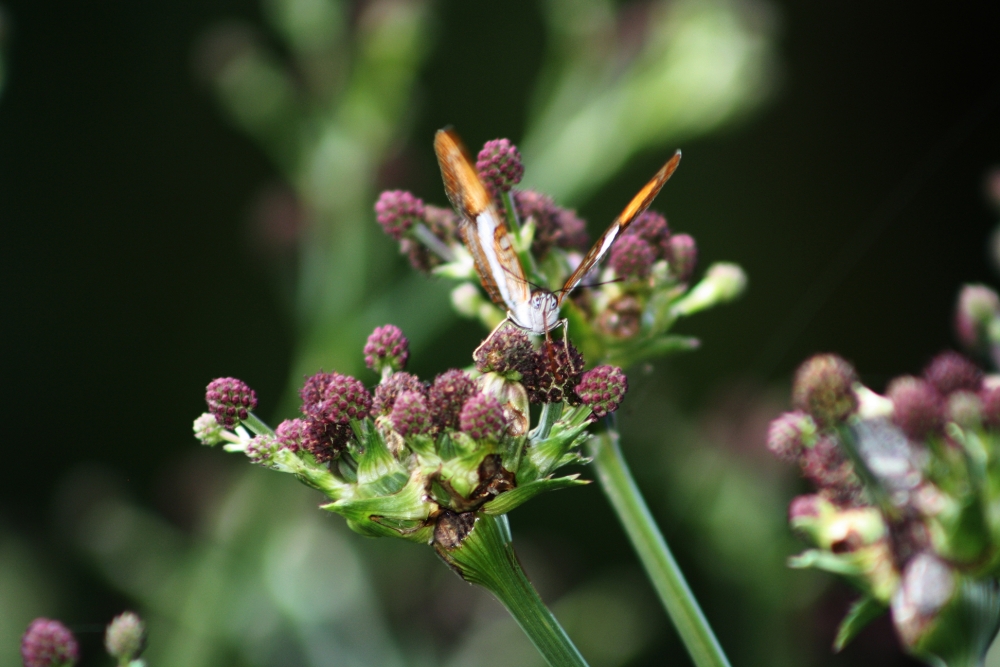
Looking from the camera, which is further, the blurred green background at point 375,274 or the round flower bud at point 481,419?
the blurred green background at point 375,274

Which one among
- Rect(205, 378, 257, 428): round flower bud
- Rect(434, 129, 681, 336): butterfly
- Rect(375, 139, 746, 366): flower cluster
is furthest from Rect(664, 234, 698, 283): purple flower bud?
Rect(205, 378, 257, 428): round flower bud

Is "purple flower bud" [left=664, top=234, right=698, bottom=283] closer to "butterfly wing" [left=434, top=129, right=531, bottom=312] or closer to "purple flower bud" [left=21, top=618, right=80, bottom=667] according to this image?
"butterfly wing" [left=434, top=129, right=531, bottom=312]

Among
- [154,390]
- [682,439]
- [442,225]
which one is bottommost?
[682,439]

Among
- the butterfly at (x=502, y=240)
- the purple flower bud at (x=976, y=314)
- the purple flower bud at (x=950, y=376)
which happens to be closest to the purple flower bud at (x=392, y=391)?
the butterfly at (x=502, y=240)

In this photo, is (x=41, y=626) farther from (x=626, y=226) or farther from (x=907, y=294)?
(x=907, y=294)

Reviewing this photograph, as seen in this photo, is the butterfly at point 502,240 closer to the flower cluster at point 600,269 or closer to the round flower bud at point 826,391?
the flower cluster at point 600,269

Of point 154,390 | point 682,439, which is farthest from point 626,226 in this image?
point 154,390

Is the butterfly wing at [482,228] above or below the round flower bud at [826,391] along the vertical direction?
above
